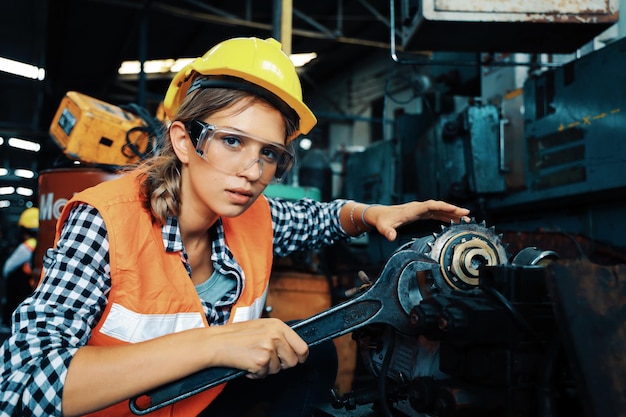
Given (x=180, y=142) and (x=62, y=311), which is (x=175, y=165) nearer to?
(x=180, y=142)

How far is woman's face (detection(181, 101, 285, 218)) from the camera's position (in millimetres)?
1212

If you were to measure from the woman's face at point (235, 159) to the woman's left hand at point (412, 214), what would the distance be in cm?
40

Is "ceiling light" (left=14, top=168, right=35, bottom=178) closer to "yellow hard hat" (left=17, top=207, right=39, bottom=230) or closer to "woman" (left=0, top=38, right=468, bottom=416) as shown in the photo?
"yellow hard hat" (left=17, top=207, right=39, bottom=230)

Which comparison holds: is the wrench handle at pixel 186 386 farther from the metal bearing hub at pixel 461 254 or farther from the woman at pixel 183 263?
the metal bearing hub at pixel 461 254

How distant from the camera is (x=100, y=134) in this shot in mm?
2590

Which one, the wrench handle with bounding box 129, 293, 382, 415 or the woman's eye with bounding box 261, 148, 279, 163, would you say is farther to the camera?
the woman's eye with bounding box 261, 148, 279, 163

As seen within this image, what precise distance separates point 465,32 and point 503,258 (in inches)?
80.3

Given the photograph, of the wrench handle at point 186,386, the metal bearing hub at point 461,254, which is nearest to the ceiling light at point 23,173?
the wrench handle at point 186,386

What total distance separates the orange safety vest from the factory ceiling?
3.67 m

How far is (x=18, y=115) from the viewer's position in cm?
735

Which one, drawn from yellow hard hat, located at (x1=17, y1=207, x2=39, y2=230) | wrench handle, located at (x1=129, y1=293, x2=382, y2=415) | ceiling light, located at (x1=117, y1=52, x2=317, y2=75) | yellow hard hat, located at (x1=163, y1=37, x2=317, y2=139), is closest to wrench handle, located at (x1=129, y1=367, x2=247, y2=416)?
wrench handle, located at (x1=129, y1=293, x2=382, y2=415)

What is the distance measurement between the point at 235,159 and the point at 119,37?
6305mm

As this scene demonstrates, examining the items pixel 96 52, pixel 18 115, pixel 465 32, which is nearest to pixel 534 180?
pixel 465 32

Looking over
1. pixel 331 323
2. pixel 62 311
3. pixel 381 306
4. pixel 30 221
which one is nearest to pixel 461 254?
pixel 381 306
